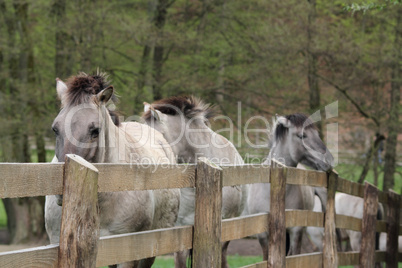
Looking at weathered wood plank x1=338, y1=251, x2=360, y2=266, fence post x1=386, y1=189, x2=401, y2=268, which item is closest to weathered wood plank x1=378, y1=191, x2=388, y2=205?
fence post x1=386, y1=189, x2=401, y2=268

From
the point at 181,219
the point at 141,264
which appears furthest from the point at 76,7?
the point at 141,264

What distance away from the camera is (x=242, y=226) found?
169 inches

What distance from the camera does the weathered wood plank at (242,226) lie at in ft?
13.0

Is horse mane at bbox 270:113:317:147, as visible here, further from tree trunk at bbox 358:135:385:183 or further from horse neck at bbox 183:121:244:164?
tree trunk at bbox 358:135:385:183

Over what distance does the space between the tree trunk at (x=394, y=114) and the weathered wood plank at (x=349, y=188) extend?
5144mm

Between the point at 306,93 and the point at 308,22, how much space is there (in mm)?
1861

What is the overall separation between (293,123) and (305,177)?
1610 millimetres

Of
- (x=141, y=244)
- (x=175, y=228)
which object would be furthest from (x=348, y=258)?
(x=141, y=244)

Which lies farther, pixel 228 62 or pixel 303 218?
pixel 228 62

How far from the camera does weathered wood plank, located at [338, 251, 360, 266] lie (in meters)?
6.22

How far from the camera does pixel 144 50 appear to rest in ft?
43.2

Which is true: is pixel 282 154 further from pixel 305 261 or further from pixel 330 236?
pixel 305 261

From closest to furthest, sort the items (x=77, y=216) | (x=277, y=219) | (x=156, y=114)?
(x=77, y=216), (x=277, y=219), (x=156, y=114)

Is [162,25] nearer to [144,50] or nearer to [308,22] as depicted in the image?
[144,50]
